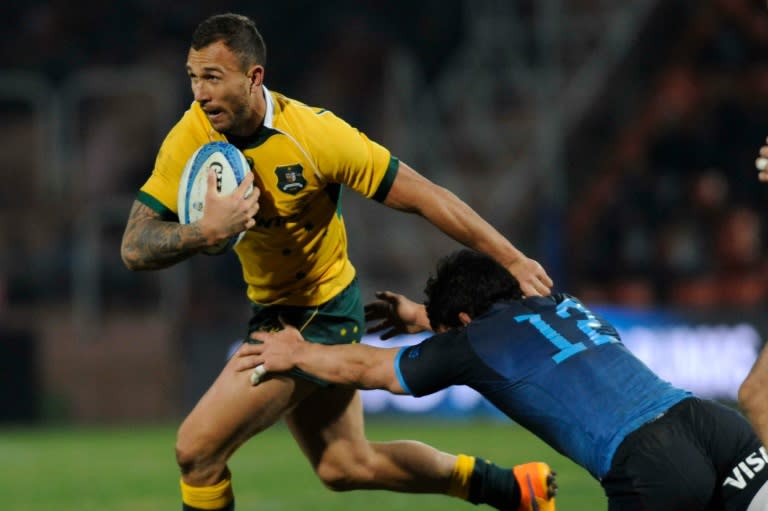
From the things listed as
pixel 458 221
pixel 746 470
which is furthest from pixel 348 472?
pixel 746 470

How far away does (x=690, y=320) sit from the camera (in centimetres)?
1441

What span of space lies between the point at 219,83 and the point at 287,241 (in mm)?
778

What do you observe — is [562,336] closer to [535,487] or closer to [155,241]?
[155,241]

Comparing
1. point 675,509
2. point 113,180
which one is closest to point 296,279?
point 675,509

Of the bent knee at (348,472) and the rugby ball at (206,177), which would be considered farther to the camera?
the bent knee at (348,472)

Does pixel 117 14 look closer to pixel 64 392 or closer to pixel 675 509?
pixel 64 392

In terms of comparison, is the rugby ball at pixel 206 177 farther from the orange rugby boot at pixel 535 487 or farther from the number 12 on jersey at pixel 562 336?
the orange rugby boot at pixel 535 487

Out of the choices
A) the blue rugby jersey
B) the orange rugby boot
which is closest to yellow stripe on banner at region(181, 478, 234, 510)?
the blue rugby jersey

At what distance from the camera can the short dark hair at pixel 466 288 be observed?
477 cm

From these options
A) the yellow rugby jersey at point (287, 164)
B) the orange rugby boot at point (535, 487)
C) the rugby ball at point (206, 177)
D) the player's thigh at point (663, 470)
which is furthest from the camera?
the orange rugby boot at point (535, 487)

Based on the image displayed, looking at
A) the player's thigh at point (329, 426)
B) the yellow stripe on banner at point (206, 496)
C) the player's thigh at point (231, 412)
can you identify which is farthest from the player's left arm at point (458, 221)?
Answer: the yellow stripe on banner at point (206, 496)

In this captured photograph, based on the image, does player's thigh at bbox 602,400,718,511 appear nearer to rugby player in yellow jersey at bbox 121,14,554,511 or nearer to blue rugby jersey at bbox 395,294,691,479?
blue rugby jersey at bbox 395,294,691,479

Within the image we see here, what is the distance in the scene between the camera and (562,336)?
4.61 meters

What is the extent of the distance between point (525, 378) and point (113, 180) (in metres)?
12.9
